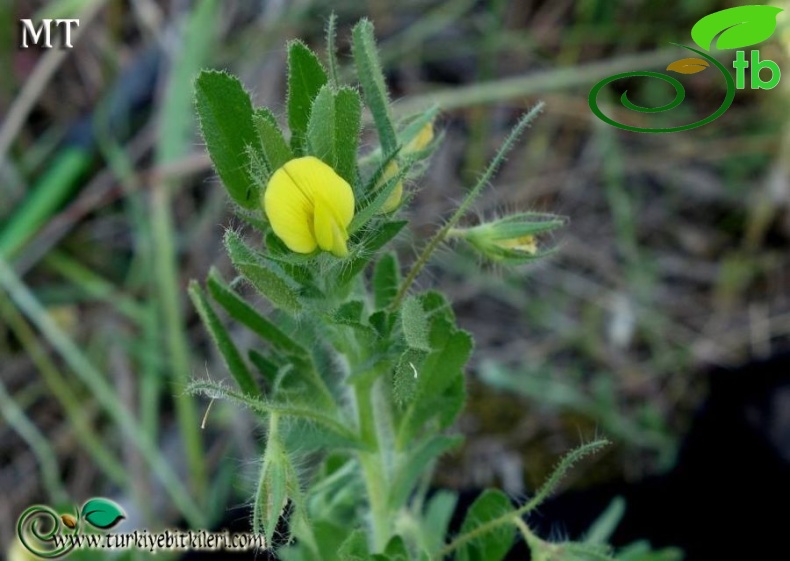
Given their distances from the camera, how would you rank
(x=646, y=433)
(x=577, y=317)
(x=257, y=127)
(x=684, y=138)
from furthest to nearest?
(x=684, y=138) → (x=577, y=317) → (x=646, y=433) → (x=257, y=127)

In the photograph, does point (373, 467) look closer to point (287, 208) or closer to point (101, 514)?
point (287, 208)

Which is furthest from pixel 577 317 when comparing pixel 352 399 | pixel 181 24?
pixel 352 399

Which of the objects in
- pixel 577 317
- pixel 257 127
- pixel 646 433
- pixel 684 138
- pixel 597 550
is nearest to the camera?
pixel 257 127

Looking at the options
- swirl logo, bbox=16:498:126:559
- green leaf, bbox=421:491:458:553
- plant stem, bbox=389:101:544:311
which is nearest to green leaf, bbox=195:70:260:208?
plant stem, bbox=389:101:544:311

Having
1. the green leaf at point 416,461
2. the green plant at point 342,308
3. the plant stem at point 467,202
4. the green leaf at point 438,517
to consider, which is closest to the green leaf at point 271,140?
the green plant at point 342,308

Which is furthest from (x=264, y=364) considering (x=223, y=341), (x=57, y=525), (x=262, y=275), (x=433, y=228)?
(x=433, y=228)

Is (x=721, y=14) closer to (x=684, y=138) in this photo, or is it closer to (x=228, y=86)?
(x=684, y=138)

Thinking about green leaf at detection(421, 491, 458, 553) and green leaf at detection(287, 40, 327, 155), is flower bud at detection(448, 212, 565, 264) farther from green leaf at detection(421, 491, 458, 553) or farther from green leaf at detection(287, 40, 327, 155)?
green leaf at detection(421, 491, 458, 553)
